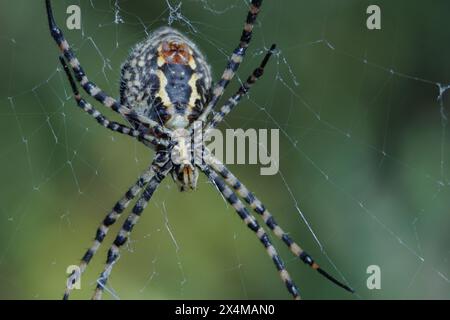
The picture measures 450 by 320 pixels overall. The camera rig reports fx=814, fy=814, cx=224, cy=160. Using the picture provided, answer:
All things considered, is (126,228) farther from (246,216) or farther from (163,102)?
(163,102)

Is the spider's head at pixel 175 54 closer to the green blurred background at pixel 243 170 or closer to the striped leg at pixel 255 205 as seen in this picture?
the striped leg at pixel 255 205

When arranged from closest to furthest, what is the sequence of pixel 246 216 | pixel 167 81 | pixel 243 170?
pixel 167 81 → pixel 246 216 → pixel 243 170

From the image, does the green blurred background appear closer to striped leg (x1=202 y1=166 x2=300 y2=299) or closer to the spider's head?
striped leg (x1=202 y1=166 x2=300 y2=299)

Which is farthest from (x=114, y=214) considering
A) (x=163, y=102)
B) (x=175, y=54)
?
(x=175, y=54)

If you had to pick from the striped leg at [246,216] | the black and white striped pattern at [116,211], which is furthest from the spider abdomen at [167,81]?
the striped leg at [246,216]

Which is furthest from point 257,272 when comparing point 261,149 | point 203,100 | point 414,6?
point 414,6
